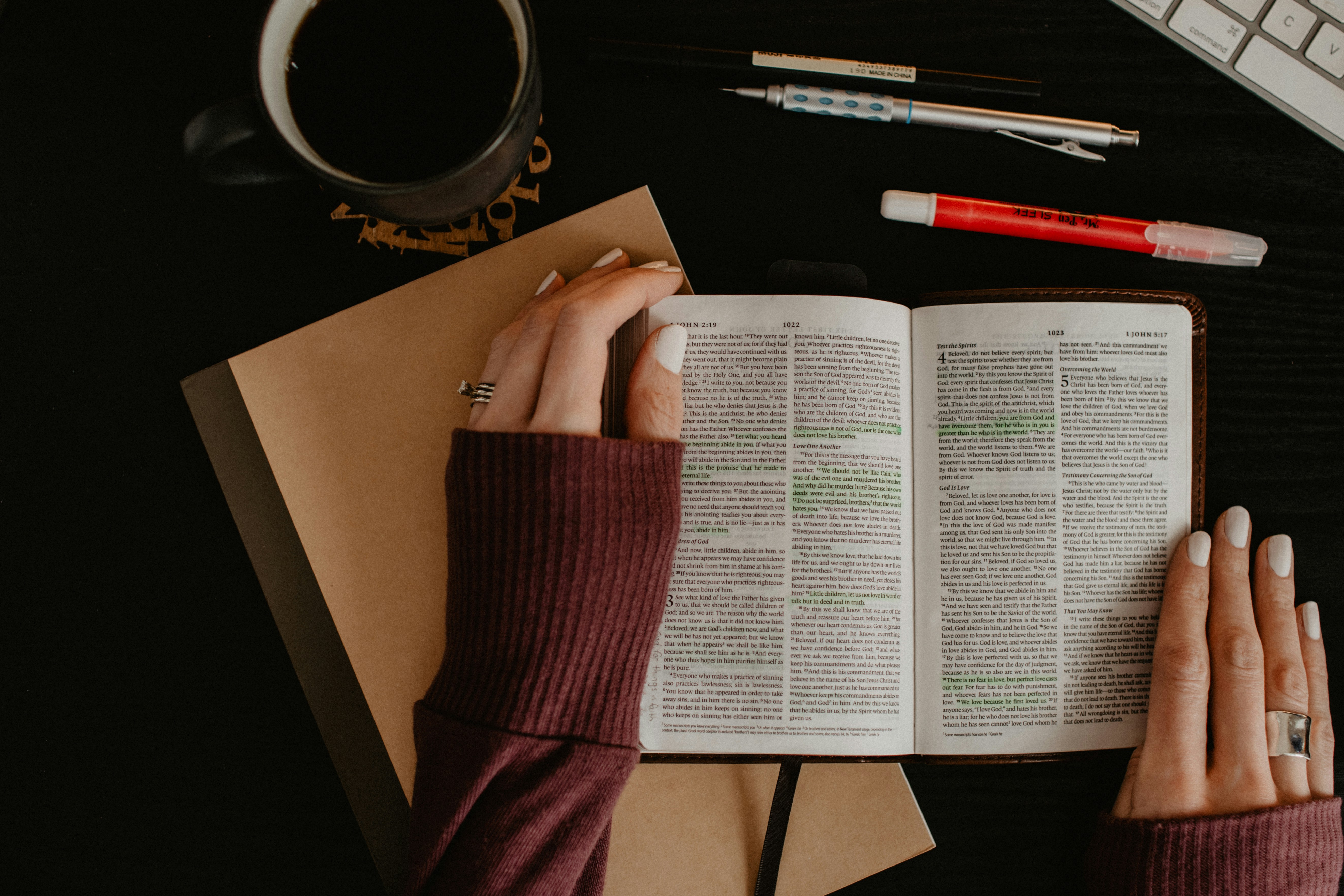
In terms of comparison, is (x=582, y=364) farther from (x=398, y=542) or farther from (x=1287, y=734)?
(x=1287, y=734)

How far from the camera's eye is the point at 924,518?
629 mm

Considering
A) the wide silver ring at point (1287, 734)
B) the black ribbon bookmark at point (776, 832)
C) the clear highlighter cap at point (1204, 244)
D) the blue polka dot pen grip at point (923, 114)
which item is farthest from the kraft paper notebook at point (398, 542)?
the clear highlighter cap at point (1204, 244)

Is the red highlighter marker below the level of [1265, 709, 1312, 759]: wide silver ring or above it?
above

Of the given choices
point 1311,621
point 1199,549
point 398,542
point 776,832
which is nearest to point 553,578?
point 398,542

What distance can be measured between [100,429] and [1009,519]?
759mm

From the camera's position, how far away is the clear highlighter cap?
0.64 metres

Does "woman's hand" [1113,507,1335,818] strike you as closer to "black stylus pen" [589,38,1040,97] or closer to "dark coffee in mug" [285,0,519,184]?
"black stylus pen" [589,38,1040,97]

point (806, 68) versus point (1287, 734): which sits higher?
point (806, 68)

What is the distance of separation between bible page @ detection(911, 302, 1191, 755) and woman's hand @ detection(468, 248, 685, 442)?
0.71 ft

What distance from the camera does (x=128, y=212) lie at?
641 millimetres

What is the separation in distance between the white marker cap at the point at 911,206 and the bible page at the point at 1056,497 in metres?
0.08

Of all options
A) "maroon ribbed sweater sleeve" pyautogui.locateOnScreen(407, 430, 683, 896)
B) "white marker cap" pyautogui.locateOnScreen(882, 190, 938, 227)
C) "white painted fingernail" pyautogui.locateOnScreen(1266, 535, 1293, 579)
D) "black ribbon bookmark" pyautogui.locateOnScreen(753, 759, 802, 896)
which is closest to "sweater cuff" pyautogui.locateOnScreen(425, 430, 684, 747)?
"maroon ribbed sweater sleeve" pyautogui.locateOnScreen(407, 430, 683, 896)

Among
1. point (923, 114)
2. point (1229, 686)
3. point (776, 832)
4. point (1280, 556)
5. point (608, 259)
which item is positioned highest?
point (923, 114)

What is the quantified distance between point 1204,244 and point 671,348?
0.45m
